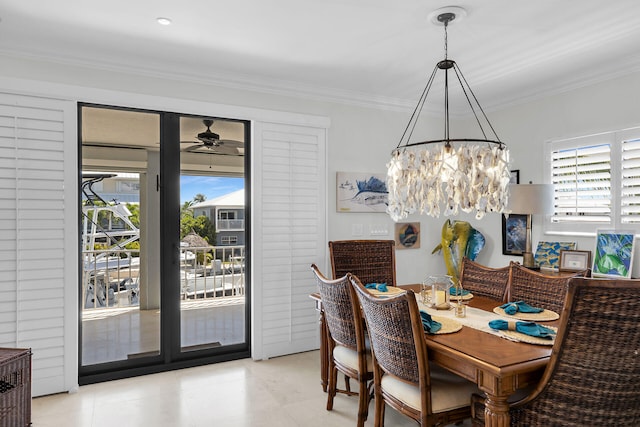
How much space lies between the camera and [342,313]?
2473 millimetres

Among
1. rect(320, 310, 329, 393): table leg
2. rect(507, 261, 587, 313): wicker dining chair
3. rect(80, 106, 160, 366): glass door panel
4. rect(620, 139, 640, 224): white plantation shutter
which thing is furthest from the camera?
rect(80, 106, 160, 366): glass door panel

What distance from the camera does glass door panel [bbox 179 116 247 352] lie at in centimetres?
360

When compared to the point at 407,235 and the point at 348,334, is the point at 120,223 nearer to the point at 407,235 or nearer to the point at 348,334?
the point at 348,334

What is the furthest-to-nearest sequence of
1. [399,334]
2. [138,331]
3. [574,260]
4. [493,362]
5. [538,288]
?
[138,331] → [574,260] → [538,288] → [399,334] → [493,362]

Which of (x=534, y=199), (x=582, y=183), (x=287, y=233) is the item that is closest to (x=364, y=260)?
(x=287, y=233)

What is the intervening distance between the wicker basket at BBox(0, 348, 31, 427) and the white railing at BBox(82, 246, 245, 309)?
112 cm

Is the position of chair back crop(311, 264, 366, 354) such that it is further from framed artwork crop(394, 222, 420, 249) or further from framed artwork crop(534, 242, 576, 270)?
framed artwork crop(534, 242, 576, 270)

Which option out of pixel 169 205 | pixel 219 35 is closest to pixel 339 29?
pixel 219 35

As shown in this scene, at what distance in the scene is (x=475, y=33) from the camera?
8.98ft

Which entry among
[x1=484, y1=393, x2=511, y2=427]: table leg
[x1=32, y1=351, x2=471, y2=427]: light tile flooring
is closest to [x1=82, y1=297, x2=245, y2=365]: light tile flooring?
[x1=32, y1=351, x2=471, y2=427]: light tile flooring

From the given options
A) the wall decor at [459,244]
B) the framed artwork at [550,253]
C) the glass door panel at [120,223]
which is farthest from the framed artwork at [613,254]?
the glass door panel at [120,223]

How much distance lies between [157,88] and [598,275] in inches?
155

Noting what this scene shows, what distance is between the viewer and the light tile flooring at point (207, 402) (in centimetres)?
261

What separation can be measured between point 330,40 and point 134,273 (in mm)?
2653
